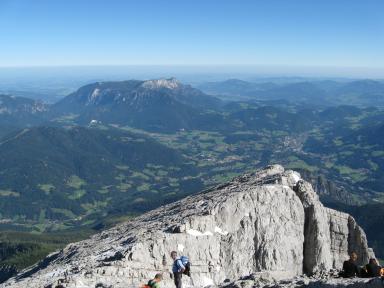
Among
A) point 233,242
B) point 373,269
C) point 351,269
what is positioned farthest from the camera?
point 233,242

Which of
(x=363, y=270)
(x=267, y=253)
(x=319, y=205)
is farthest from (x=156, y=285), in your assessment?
(x=319, y=205)

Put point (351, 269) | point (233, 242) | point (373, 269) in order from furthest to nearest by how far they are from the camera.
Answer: point (233, 242) < point (351, 269) < point (373, 269)

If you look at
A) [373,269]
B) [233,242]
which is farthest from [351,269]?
[233,242]

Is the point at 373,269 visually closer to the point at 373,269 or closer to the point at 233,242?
the point at 373,269

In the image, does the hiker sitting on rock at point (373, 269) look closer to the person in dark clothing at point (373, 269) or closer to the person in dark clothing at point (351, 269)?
the person in dark clothing at point (373, 269)

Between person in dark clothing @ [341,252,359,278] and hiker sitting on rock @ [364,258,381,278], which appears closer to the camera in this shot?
hiker sitting on rock @ [364,258,381,278]

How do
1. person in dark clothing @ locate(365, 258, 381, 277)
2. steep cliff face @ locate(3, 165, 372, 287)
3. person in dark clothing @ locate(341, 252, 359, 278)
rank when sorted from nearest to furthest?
person in dark clothing @ locate(365, 258, 381, 277), person in dark clothing @ locate(341, 252, 359, 278), steep cliff face @ locate(3, 165, 372, 287)

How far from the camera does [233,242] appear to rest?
5128 cm

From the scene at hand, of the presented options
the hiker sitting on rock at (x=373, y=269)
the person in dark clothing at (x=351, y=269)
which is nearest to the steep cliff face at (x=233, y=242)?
the person in dark clothing at (x=351, y=269)

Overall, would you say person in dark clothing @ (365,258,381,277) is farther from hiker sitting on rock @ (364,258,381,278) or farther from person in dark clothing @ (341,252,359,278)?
person in dark clothing @ (341,252,359,278)

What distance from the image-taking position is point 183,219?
52000mm

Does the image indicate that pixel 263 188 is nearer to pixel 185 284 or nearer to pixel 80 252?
pixel 185 284

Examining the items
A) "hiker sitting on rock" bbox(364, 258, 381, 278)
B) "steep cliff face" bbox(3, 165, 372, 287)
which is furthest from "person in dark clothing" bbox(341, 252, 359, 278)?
"steep cliff face" bbox(3, 165, 372, 287)

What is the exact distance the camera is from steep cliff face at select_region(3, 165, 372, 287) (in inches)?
1793
